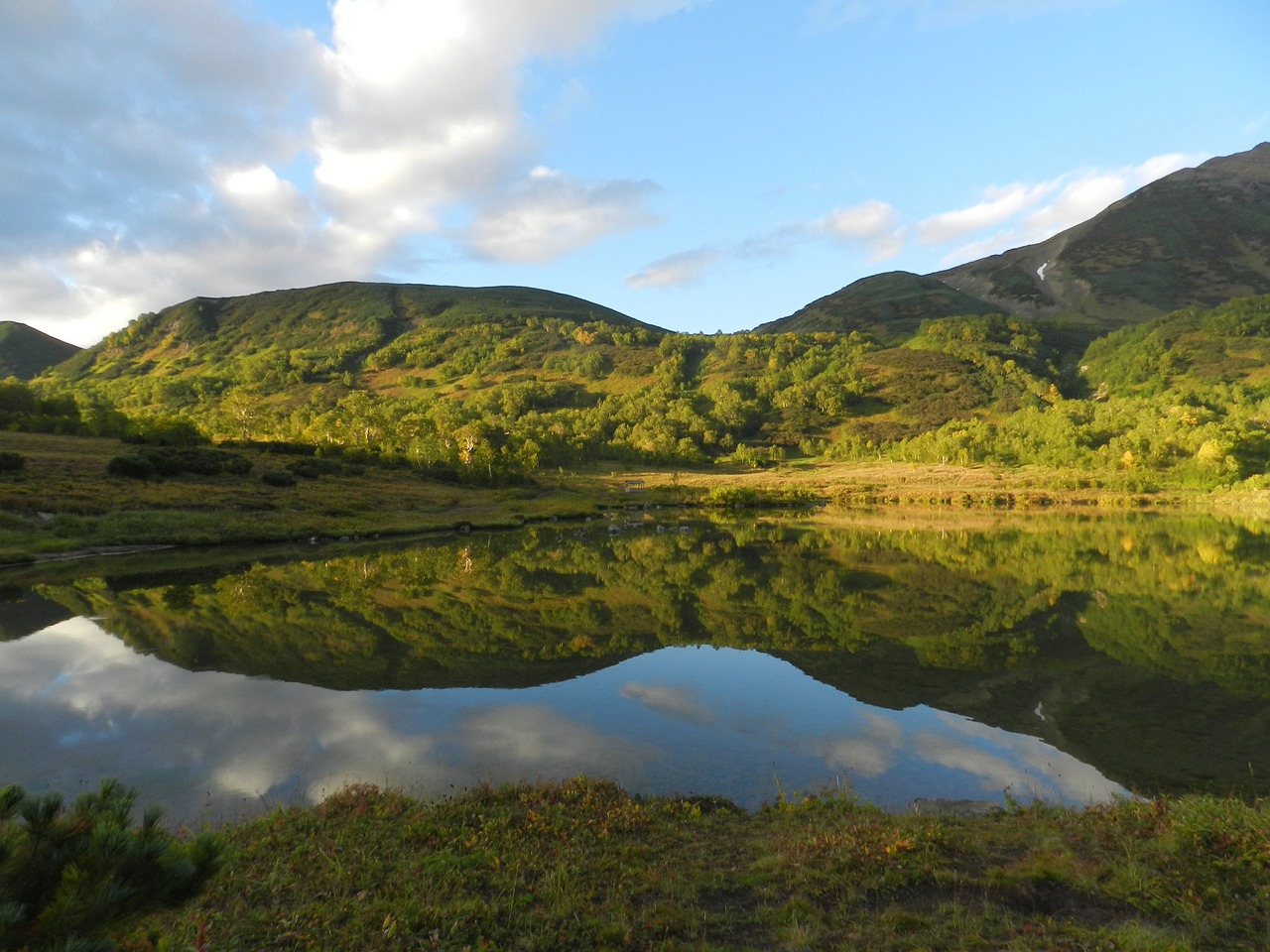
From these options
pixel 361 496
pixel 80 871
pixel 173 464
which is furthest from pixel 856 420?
pixel 80 871

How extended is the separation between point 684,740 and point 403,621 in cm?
1410

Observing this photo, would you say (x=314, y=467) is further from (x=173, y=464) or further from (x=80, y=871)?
(x=80, y=871)

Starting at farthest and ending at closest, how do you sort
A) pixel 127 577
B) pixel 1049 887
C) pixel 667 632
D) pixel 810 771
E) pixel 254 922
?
pixel 127 577 → pixel 667 632 → pixel 810 771 → pixel 1049 887 → pixel 254 922

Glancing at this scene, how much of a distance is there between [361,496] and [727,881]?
63.9 metres

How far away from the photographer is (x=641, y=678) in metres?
18.8

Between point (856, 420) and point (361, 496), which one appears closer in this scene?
point (361, 496)

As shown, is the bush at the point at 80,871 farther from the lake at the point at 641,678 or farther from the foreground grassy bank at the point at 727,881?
the lake at the point at 641,678

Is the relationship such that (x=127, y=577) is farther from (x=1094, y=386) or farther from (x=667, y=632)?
(x=1094, y=386)

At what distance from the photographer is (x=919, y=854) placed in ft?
26.1

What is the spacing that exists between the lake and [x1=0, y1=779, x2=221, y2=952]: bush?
212 inches

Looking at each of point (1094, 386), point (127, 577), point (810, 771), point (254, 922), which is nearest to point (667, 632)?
point (810, 771)

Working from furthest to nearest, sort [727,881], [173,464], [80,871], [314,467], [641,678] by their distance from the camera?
1. [314,467]
2. [173,464]
3. [641,678]
4. [727,881]
5. [80,871]

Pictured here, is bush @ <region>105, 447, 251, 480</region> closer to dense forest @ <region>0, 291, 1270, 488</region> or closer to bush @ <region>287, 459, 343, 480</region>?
bush @ <region>287, 459, 343, 480</region>

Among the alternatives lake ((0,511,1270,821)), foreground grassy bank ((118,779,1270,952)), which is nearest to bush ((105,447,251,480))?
lake ((0,511,1270,821))
